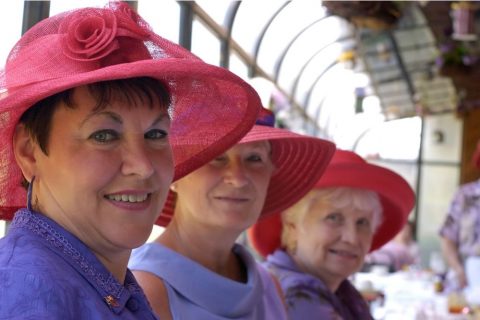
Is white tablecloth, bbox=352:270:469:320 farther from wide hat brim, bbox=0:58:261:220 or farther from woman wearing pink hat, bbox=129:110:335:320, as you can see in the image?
wide hat brim, bbox=0:58:261:220

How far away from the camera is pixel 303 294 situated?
2.49 m

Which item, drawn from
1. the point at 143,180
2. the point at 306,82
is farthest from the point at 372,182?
the point at 306,82

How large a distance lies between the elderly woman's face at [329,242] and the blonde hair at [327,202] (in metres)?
0.01

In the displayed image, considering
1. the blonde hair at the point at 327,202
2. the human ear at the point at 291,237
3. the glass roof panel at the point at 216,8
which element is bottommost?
the human ear at the point at 291,237

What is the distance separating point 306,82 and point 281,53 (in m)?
2.69

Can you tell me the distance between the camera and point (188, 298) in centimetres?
192

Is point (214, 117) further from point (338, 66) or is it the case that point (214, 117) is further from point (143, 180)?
point (338, 66)

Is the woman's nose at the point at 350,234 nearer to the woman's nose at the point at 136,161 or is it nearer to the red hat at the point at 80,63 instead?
the red hat at the point at 80,63

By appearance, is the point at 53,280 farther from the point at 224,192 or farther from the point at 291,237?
the point at 291,237

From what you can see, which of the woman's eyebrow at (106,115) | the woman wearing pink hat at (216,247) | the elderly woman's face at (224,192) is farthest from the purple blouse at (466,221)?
the woman's eyebrow at (106,115)

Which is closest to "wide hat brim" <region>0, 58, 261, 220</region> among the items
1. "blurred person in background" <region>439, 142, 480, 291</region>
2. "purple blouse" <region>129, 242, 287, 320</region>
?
"purple blouse" <region>129, 242, 287, 320</region>

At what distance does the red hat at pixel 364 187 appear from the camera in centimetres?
272

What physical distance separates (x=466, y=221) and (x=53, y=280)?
16.2 ft

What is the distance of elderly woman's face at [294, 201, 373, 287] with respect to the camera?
2686 millimetres
